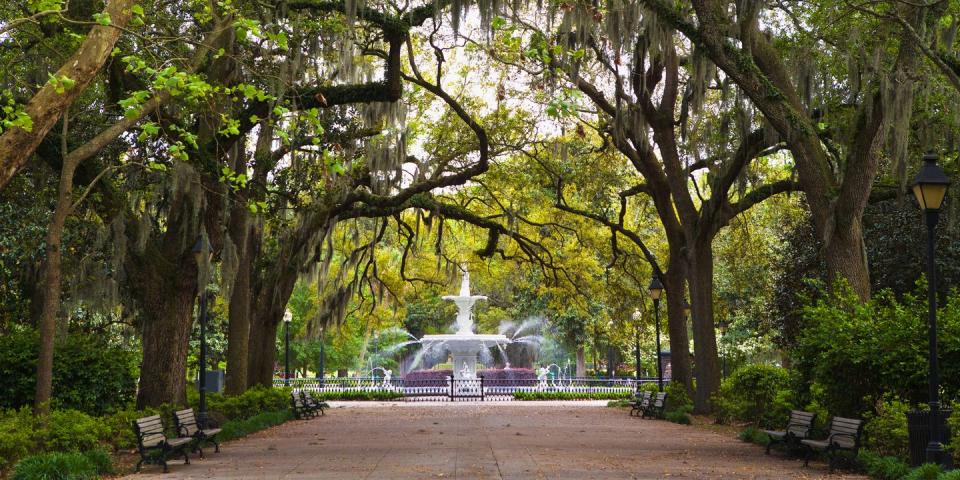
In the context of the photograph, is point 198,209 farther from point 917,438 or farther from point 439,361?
point 439,361

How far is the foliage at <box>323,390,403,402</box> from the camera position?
39.4 metres

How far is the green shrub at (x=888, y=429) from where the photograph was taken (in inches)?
474

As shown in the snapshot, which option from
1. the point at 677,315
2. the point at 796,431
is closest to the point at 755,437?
the point at 796,431

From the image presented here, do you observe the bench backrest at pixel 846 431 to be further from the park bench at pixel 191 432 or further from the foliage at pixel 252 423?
the foliage at pixel 252 423

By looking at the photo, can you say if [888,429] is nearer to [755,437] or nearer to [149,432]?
[755,437]

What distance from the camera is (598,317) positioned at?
47.1 metres

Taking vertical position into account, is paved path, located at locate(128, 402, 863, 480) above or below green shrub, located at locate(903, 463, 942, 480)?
below

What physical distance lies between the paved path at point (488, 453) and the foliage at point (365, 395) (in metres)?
15.4

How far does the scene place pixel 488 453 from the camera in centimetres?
1484

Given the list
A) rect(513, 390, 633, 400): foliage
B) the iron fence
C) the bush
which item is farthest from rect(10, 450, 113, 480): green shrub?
rect(513, 390, 633, 400): foliage

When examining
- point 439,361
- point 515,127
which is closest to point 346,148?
point 515,127

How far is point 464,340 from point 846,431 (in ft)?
96.3

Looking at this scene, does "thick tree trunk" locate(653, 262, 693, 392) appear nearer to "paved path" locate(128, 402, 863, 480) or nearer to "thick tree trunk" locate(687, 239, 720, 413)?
"thick tree trunk" locate(687, 239, 720, 413)

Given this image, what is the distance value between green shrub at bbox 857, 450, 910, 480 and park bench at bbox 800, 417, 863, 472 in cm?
15
